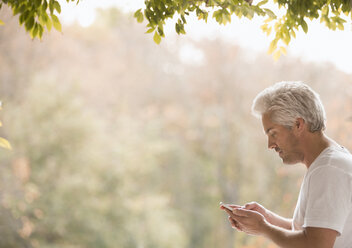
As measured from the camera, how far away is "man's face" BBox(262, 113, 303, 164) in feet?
4.61

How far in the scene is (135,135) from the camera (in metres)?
11.1

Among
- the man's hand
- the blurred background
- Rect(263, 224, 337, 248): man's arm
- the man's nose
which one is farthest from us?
the blurred background

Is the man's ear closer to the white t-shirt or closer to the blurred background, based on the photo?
the white t-shirt

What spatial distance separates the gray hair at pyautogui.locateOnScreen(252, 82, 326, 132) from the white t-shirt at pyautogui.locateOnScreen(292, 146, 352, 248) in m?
0.12

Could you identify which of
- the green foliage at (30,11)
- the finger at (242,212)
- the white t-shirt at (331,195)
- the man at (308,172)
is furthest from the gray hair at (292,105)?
the green foliage at (30,11)

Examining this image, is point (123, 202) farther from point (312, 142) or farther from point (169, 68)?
point (312, 142)

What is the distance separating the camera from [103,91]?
38.9 ft

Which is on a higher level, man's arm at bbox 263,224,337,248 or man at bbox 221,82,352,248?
man at bbox 221,82,352,248

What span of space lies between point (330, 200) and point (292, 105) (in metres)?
0.32

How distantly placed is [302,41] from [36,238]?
662cm

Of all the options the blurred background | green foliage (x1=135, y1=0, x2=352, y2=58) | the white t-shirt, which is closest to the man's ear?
the white t-shirt

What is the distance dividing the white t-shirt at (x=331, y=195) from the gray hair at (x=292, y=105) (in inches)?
4.7

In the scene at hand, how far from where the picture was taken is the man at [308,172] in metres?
1.21

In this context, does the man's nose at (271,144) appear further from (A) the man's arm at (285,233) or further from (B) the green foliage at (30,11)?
(B) the green foliage at (30,11)
